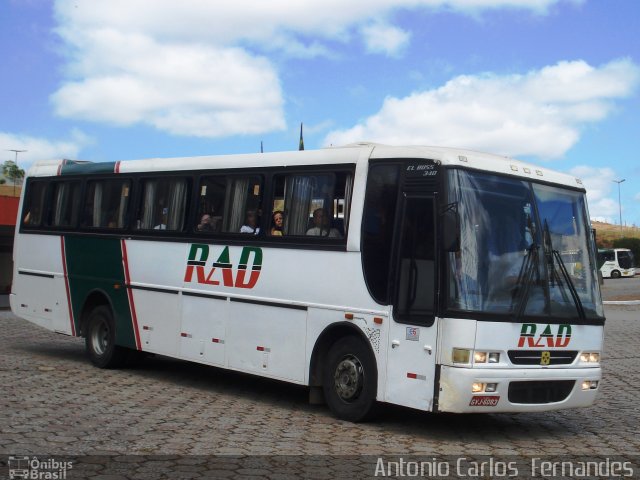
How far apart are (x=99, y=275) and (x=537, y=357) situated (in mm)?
8033

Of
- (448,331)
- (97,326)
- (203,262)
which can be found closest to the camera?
(448,331)

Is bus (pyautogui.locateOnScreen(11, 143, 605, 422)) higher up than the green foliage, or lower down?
lower down

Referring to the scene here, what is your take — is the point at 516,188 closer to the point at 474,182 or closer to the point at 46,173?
the point at 474,182

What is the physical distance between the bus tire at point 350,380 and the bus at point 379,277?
2 centimetres

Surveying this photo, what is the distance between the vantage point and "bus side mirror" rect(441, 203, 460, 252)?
9.39 m

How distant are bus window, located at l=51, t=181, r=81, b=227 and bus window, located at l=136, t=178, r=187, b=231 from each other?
6.62ft

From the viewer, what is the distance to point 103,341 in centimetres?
1536

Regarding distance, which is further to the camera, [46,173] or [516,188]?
[46,173]

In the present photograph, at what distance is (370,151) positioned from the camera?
35.4 feet

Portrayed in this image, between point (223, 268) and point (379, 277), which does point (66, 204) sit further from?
point (379, 277)

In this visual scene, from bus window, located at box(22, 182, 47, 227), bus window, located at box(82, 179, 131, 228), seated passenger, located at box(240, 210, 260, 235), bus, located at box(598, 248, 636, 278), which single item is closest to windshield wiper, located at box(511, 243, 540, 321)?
seated passenger, located at box(240, 210, 260, 235)

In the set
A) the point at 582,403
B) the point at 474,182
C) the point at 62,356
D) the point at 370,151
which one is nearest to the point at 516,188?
the point at 474,182

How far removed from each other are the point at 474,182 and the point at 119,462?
458cm

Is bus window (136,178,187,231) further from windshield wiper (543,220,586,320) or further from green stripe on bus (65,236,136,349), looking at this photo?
windshield wiper (543,220,586,320)
